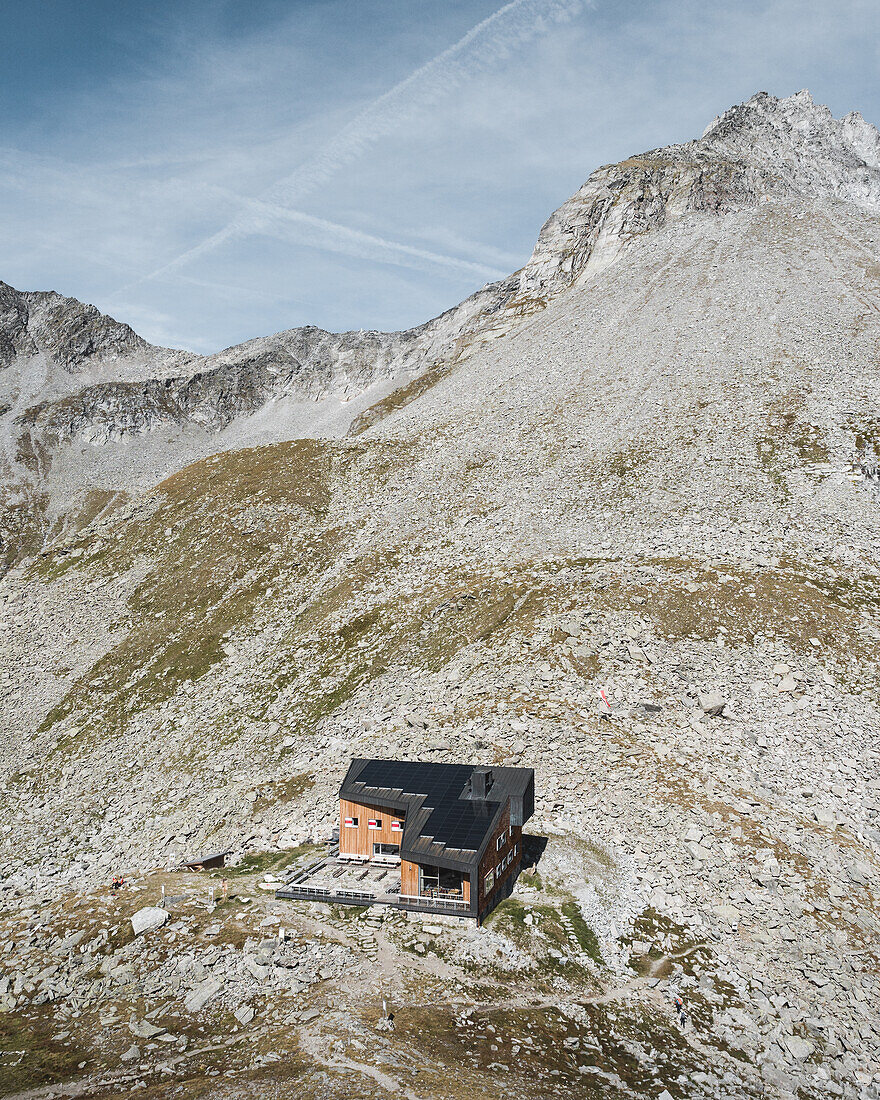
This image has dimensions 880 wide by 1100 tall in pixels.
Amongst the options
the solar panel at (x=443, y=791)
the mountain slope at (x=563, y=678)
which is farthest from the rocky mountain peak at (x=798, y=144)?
the solar panel at (x=443, y=791)

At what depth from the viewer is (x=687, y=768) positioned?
35.4 metres

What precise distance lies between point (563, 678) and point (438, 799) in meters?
13.4

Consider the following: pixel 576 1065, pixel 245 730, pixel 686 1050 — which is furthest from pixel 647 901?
pixel 245 730

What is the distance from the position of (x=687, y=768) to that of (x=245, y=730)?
2941 centimetres

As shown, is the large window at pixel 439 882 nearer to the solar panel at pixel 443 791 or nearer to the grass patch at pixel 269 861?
the solar panel at pixel 443 791

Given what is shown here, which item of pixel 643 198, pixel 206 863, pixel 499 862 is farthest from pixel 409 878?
pixel 643 198

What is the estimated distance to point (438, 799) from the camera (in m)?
32.0

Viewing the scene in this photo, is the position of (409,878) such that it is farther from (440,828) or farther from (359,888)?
(359,888)

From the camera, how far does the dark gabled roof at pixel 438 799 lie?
94.9 ft

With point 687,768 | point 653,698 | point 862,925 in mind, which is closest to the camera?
point 862,925

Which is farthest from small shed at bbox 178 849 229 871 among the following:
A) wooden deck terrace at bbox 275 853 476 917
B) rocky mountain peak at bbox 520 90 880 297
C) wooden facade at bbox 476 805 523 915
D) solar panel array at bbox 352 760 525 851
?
rocky mountain peak at bbox 520 90 880 297

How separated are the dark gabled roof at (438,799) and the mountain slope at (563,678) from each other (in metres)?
3.31

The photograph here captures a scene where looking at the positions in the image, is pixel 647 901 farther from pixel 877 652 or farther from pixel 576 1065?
pixel 877 652

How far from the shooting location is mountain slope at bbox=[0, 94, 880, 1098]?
77.6 ft
